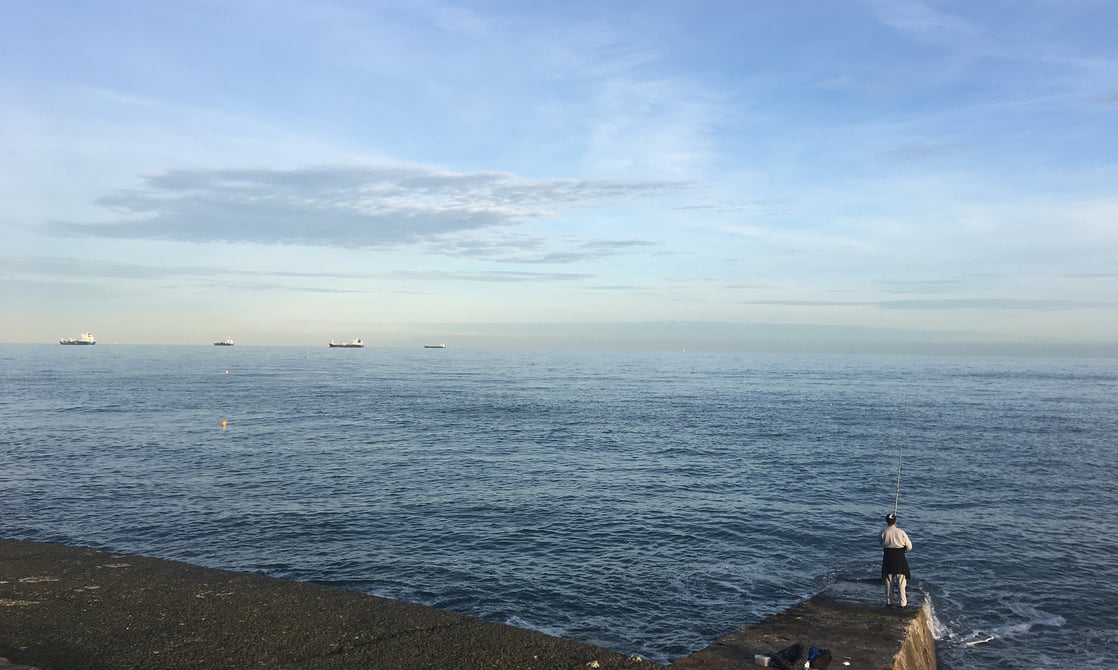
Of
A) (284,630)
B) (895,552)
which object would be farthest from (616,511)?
(284,630)

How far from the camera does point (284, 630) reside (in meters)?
12.0

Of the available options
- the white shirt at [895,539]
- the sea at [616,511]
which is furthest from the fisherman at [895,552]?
A: the sea at [616,511]

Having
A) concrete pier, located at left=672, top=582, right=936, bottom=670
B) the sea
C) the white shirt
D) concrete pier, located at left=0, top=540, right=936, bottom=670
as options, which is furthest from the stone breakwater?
the white shirt

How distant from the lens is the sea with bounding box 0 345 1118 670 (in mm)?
19000

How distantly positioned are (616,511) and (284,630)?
18450mm

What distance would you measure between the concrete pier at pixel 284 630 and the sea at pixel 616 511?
342 cm

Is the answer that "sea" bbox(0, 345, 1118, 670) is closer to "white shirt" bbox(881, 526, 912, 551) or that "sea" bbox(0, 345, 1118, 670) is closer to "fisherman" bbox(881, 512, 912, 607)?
"fisherman" bbox(881, 512, 912, 607)

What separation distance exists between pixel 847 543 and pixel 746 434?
27999 mm

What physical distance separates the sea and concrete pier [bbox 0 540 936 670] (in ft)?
11.2

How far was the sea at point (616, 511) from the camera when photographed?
19000 millimetres

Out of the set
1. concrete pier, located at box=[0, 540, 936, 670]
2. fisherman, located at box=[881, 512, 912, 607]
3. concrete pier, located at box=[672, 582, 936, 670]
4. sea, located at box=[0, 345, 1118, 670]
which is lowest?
sea, located at box=[0, 345, 1118, 670]

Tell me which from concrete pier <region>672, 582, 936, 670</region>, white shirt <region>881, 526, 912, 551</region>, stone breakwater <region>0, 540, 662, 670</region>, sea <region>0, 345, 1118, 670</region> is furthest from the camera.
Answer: sea <region>0, 345, 1118, 670</region>

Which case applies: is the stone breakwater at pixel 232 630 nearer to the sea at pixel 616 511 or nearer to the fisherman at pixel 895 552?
the sea at pixel 616 511

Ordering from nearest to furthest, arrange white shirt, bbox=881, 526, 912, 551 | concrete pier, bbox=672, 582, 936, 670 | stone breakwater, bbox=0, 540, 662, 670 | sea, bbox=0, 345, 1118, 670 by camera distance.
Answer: stone breakwater, bbox=0, 540, 662, 670 < concrete pier, bbox=672, 582, 936, 670 < white shirt, bbox=881, 526, 912, 551 < sea, bbox=0, 345, 1118, 670
